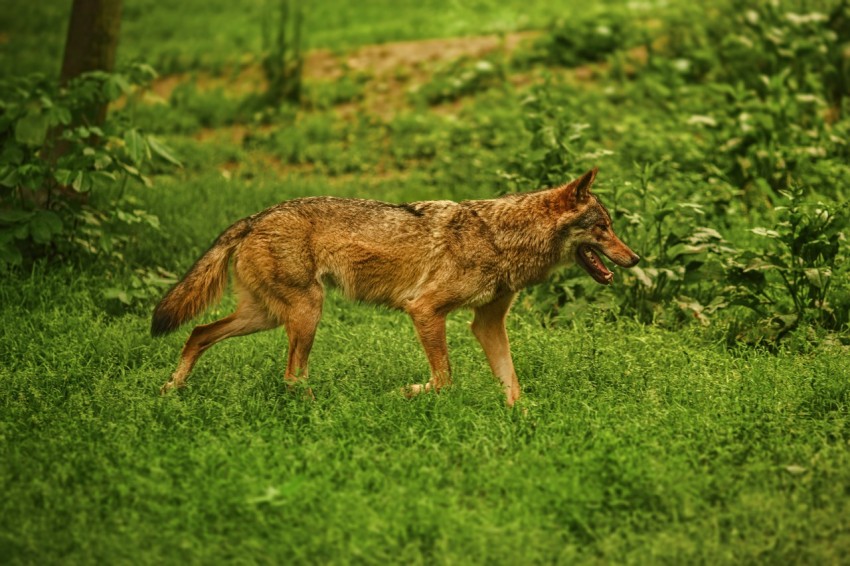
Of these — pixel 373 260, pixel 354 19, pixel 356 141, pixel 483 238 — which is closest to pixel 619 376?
pixel 483 238

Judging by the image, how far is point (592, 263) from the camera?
762 cm

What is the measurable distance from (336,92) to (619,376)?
8.64 meters

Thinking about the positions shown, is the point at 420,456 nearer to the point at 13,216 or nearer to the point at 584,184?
the point at 584,184

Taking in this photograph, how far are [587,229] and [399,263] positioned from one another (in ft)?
4.45

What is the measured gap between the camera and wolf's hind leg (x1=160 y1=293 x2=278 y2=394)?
7.43 metres

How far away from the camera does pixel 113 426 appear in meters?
6.52

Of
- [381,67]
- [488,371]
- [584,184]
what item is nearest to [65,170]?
[488,371]

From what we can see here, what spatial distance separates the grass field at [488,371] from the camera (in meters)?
5.55

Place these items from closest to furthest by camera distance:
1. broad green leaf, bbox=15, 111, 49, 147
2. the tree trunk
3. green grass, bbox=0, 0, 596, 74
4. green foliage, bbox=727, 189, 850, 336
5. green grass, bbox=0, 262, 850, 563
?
green grass, bbox=0, 262, 850, 563, green foliage, bbox=727, 189, 850, 336, the tree trunk, broad green leaf, bbox=15, 111, 49, 147, green grass, bbox=0, 0, 596, 74

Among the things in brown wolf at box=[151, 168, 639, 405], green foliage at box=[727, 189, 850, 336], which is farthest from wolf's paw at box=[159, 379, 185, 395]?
green foliage at box=[727, 189, 850, 336]

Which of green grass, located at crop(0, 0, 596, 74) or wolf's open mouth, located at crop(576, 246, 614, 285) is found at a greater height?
green grass, located at crop(0, 0, 596, 74)

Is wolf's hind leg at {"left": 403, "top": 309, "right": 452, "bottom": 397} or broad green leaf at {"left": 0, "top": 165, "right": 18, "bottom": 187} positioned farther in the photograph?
broad green leaf at {"left": 0, "top": 165, "right": 18, "bottom": 187}

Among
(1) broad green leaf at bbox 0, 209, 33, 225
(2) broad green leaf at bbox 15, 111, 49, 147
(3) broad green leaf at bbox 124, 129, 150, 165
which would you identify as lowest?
(2) broad green leaf at bbox 15, 111, 49, 147

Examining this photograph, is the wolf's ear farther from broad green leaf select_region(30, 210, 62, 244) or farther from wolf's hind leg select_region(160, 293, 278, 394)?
broad green leaf select_region(30, 210, 62, 244)
